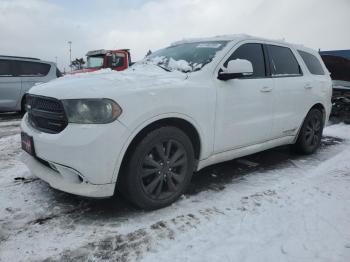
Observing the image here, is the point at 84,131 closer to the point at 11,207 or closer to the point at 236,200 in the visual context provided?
the point at 11,207

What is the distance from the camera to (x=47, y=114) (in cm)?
285

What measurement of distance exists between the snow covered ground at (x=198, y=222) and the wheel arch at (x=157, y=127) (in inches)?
17.7

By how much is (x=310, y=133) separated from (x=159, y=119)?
314 centimetres

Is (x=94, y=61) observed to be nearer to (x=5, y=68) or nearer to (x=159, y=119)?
(x=5, y=68)

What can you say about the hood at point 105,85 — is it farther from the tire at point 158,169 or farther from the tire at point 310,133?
the tire at point 310,133

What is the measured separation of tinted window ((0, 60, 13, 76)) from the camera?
9.35m

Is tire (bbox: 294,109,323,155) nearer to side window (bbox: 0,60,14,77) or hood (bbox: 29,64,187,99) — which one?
hood (bbox: 29,64,187,99)

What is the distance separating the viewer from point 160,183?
304 centimetres

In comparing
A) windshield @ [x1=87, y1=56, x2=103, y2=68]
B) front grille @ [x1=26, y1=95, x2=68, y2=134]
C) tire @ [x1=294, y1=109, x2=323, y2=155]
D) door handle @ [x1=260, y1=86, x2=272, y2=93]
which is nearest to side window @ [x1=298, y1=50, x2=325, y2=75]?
tire @ [x1=294, y1=109, x2=323, y2=155]

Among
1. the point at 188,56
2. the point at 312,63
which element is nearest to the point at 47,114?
the point at 188,56

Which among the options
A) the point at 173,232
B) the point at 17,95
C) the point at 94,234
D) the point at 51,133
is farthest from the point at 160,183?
the point at 17,95

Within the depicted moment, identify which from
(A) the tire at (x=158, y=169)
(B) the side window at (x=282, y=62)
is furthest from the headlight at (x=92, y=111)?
(B) the side window at (x=282, y=62)

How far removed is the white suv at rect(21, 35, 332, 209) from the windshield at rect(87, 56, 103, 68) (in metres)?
7.80

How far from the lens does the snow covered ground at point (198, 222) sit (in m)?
2.38
